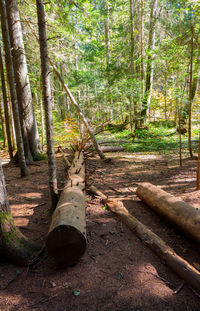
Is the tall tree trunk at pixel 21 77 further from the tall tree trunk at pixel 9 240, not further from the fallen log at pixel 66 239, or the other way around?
the fallen log at pixel 66 239

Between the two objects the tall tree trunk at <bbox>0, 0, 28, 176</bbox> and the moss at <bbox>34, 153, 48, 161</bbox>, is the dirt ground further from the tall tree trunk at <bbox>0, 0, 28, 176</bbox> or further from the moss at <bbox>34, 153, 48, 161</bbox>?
the moss at <bbox>34, 153, 48, 161</bbox>

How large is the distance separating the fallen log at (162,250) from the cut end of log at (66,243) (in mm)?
1181

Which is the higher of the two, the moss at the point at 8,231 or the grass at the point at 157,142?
the moss at the point at 8,231

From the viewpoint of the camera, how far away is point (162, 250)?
290cm

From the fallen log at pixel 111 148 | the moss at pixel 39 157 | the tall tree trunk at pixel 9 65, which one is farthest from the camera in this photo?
the fallen log at pixel 111 148

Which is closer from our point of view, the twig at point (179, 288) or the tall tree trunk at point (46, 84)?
the twig at point (179, 288)

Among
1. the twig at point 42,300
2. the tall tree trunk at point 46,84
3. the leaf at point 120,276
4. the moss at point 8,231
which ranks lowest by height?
the leaf at point 120,276

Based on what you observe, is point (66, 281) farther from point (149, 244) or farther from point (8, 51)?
point (8, 51)

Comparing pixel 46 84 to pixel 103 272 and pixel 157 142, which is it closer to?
pixel 103 272

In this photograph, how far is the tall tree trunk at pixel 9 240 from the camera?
252cm

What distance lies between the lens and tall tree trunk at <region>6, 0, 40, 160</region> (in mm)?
6647

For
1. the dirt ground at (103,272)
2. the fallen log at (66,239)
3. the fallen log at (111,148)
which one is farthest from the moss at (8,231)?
the fallen log at (111,148)

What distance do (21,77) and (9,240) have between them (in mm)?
6556

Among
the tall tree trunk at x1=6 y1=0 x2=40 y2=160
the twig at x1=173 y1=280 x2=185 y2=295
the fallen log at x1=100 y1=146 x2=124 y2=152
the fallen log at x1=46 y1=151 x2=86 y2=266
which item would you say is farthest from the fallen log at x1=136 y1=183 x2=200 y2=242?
the fallen log at x1=100 y1=146 x2=124 y2=152
